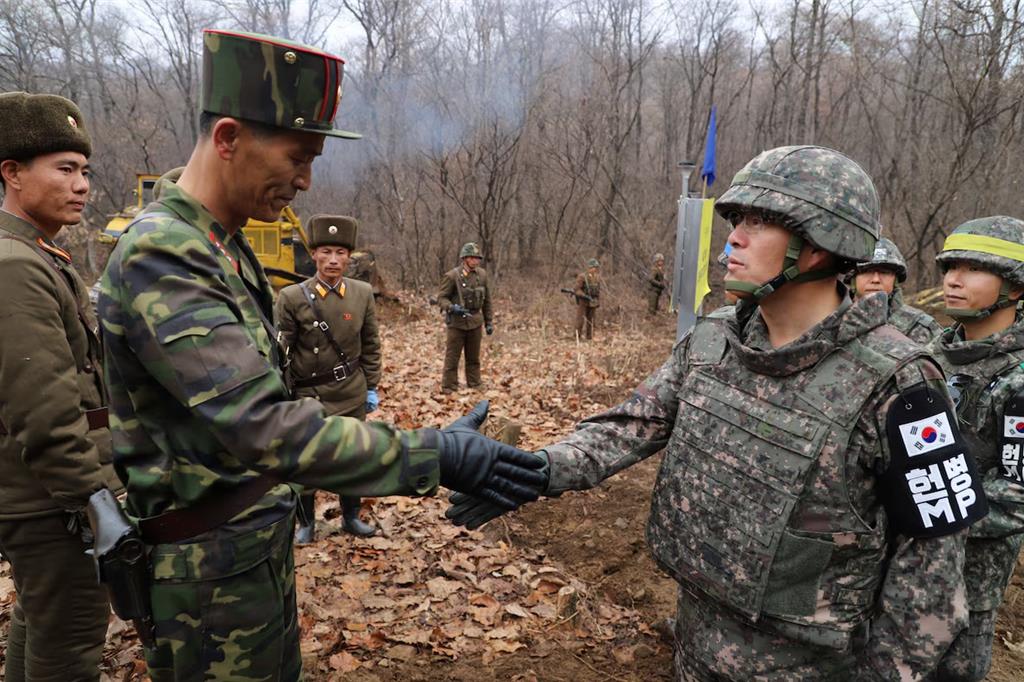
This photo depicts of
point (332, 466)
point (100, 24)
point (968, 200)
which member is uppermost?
point (100, 24)

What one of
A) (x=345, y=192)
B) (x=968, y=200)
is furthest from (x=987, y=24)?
(x=345, y=192)

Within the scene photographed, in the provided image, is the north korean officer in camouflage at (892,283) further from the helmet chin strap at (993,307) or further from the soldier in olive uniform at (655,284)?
the soldier in olive uniform at (655,284)

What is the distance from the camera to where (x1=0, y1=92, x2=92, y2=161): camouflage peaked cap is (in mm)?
2484

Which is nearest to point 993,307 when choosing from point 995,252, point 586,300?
point 995,252

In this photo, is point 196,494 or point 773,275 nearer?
point 196,494

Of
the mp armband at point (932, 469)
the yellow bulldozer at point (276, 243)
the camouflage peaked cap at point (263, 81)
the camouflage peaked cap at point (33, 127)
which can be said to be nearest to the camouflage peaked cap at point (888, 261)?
the mp armband at point (932, 469)

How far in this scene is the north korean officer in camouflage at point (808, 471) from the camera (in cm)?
170

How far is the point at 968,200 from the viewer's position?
46.3 ft

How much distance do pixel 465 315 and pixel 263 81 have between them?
7.46 m

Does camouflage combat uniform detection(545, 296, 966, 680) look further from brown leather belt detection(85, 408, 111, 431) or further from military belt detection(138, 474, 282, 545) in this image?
brown leather belt detection(85, 408, 111, 431)

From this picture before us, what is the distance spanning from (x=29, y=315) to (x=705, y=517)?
251 cm

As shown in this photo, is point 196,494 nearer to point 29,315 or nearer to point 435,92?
point 29,315

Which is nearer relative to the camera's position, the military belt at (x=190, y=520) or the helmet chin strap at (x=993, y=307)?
the military belt at (x=190, y=520)

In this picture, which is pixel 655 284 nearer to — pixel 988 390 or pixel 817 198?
pixel 988 390
